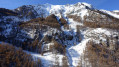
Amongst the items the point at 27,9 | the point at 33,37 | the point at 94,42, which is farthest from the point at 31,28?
the point at 27,9

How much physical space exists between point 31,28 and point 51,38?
47.8ft

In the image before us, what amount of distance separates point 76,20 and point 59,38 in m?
34.9

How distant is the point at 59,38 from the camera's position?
50.1 metres

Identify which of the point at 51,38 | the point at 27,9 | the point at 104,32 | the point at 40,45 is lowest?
the point at 40,45

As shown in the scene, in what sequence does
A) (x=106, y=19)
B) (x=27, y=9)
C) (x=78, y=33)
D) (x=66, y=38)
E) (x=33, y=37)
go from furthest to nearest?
1. (x=27, y=9)
2. (x=106, y=19)
3. (x=78, y=33)
4. (x=66, y=38)
5. (x=33, y=37)

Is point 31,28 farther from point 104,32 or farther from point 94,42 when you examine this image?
point 104,32

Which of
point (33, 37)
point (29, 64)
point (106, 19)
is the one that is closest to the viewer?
point (29, 64)

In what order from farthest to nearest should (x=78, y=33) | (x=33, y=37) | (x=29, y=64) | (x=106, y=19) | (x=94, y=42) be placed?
(x=106, y=19) < (x=78, y=33) < (x=33, y=37) < (x=94, y=42) < (x=29, y=64)

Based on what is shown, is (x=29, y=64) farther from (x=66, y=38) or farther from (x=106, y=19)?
(x=106, y=19)

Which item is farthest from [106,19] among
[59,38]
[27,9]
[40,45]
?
[27,9]

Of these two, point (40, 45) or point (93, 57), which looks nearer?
point (93, 57)

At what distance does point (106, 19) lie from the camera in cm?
6700

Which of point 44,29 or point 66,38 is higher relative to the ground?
point 44,29

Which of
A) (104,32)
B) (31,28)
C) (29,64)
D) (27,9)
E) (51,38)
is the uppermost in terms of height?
(27,9)
